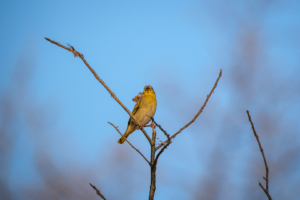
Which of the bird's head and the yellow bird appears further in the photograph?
the bird's head

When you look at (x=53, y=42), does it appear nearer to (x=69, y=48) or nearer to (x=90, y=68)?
(x=69, y=48)

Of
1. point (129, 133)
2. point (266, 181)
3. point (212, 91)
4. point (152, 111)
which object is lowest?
point (266, 181)

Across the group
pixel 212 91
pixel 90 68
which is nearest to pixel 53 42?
pixel 90 68

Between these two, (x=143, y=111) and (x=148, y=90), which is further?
(x=148, y=90)

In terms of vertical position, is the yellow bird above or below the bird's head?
below

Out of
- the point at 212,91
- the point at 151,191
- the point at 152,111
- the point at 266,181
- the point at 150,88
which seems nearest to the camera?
the point at 266,181

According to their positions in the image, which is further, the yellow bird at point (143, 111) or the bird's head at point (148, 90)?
the bird's head at point (148, 90)

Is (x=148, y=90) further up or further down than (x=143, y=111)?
further up

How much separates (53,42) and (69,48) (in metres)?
0.24

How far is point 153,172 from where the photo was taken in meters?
2.52

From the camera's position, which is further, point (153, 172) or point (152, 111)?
point (152, 111)

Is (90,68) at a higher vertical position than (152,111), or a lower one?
lower

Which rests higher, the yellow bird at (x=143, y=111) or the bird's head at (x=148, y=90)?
the bird's head at (x=148, y=90)

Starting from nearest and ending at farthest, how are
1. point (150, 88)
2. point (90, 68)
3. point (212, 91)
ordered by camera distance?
point (212, 91), point (90, 68), point (150, 88)
